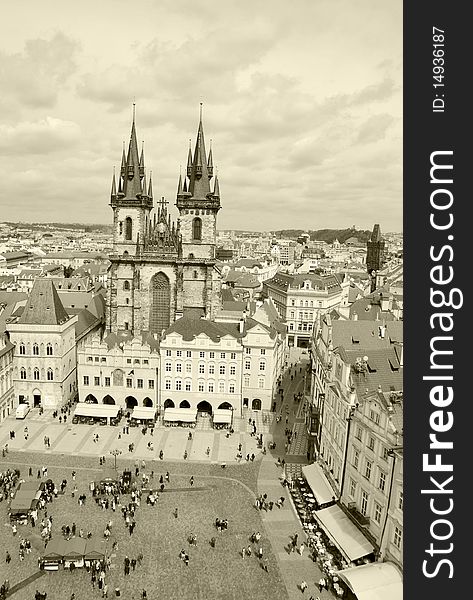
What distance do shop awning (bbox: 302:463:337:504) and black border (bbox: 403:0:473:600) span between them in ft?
82.6

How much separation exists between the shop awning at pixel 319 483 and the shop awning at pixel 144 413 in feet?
73.4

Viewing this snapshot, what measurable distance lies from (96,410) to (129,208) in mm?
36176

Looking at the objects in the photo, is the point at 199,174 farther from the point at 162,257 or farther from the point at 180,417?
the point at 180,417

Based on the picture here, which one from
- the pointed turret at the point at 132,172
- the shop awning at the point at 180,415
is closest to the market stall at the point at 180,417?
the shop awning at the point at 180,415

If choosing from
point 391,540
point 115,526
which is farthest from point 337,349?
point 115,526

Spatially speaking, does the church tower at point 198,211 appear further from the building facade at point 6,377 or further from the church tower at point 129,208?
the building facade at point 6,377

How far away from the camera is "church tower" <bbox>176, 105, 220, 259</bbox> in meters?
85.9

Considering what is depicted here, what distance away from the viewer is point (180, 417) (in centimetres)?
6669

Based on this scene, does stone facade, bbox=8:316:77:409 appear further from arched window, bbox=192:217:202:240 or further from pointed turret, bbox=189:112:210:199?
pointed turret, bbox=189:112:210:199

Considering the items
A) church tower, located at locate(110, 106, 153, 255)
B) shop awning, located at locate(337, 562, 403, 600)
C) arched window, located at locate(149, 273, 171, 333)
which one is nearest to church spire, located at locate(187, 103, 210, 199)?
church tower, located at locate(110, 106, 153, 255)

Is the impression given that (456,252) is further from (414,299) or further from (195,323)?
(195,323)

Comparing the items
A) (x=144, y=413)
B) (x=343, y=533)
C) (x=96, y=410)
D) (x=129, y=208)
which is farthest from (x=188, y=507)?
(x=129, y=208)

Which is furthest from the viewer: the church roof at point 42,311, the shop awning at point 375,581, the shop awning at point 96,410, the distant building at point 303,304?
the distant building at point 303,304

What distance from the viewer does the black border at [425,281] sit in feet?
67.5
